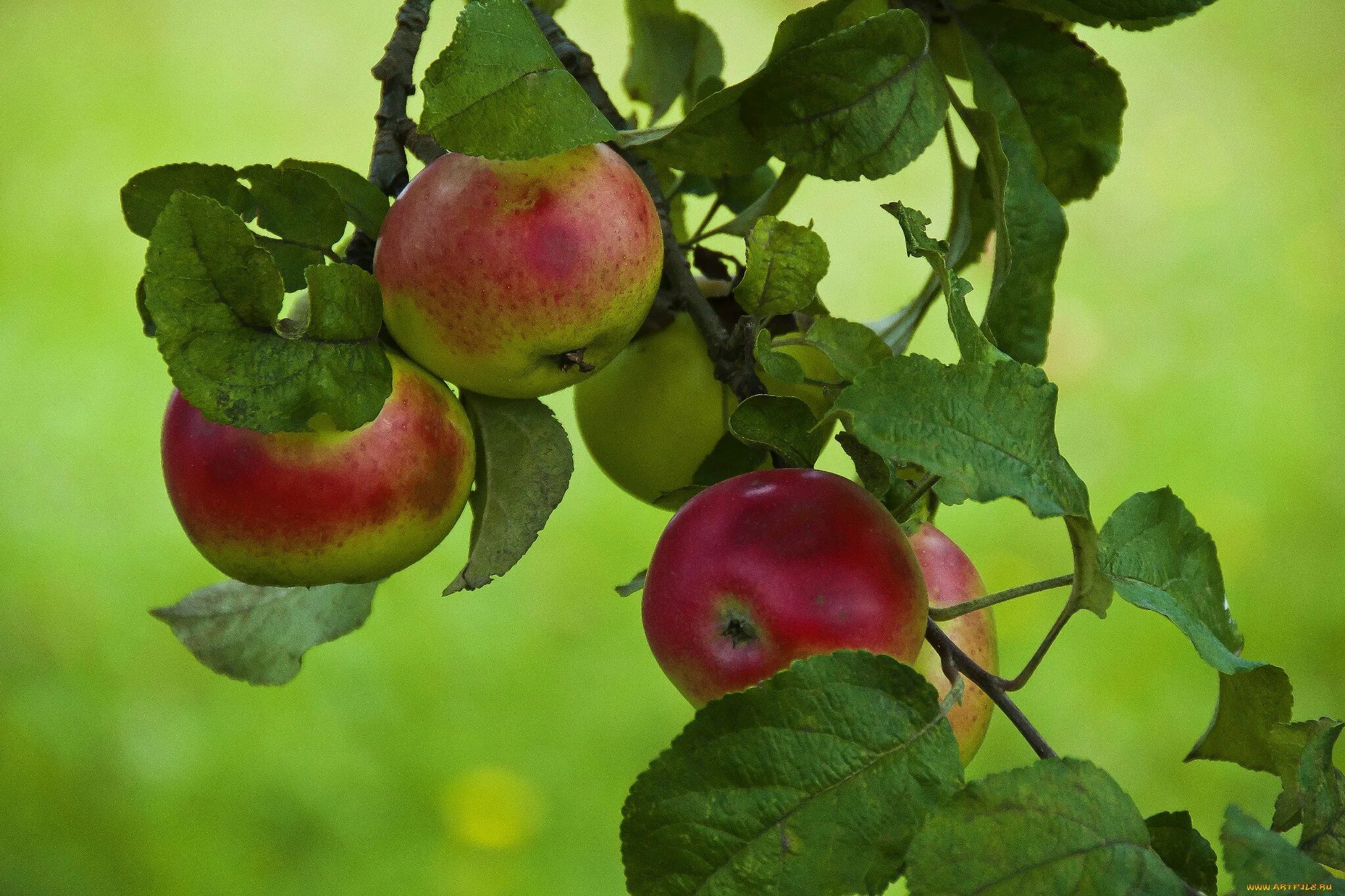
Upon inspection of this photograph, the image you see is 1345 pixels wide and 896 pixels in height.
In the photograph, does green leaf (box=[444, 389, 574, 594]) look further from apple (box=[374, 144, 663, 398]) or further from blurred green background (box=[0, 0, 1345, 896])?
blurred green background (box=[0, 0, 1345, 896])

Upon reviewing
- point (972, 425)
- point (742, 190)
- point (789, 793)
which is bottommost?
point (789, 793)

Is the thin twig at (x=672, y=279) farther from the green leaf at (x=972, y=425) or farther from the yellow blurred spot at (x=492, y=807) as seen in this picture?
the yellow blurred spot at (x=492, y=807)

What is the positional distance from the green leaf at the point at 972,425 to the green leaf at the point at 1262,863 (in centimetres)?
11

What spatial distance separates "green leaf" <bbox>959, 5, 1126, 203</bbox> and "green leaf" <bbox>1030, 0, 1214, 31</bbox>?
0.09 feet

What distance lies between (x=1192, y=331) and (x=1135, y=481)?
1.05ft

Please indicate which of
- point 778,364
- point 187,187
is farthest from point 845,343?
point 187,187

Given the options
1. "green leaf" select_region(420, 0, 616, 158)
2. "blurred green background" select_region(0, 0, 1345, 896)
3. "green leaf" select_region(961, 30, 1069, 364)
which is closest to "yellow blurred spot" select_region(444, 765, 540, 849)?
"blurred green background" select_region(0, 0, 1345, 896)

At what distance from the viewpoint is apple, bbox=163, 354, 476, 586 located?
0.48 m

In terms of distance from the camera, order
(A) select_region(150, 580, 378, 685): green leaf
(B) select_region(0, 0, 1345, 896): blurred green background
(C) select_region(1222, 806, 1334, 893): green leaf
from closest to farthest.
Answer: (C) select_region(1222, 806, 1334, 893): green leaf → (A) select_region(150, 580, 378, 685): green leaf → (B) select_region(0, 0, 1345, 896): blurred green background

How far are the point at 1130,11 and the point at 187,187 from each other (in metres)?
0.39

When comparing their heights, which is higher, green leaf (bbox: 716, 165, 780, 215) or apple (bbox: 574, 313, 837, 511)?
green leaf (bbox: 716, 165, 780, 215)

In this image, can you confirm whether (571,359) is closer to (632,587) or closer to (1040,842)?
(632,587)

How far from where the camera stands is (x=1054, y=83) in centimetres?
60

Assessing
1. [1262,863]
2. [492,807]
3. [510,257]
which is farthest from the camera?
[492,807]
